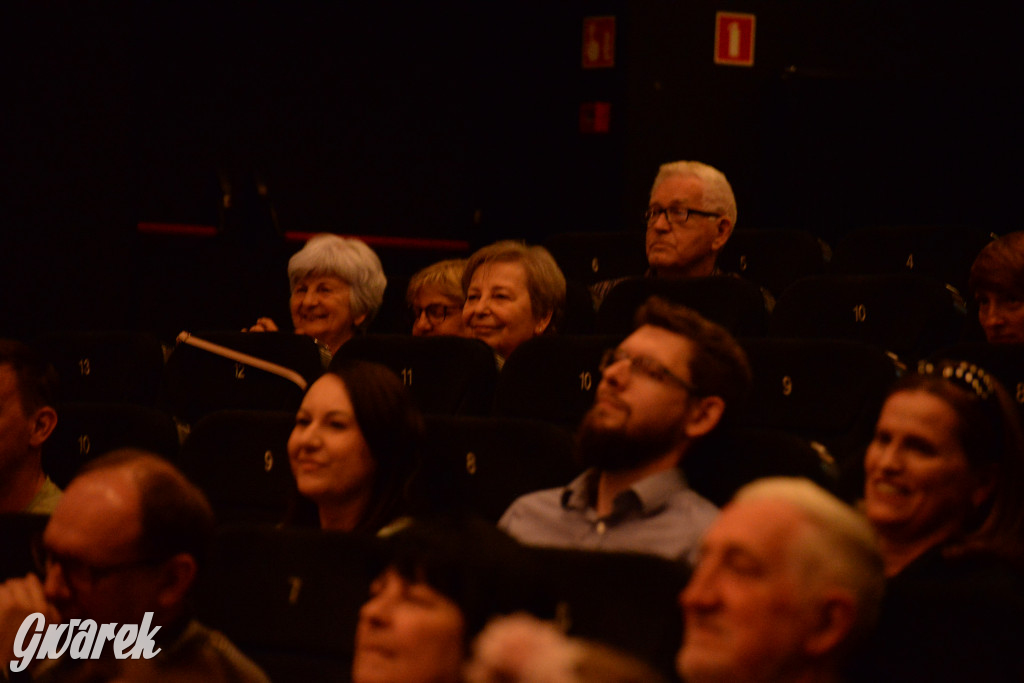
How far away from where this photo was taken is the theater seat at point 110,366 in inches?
99.4

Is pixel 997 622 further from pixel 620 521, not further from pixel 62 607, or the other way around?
pixel 62 607

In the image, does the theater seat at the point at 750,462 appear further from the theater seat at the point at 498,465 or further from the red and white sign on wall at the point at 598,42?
the red and white sign on wall at the point at 598,42

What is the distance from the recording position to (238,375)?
2367 mm

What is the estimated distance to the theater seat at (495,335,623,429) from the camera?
1888mm

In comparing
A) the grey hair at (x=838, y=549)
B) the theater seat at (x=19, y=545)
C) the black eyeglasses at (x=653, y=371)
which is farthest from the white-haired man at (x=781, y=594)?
the theater seat at (x=19, y=545)

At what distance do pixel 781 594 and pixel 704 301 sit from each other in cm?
121

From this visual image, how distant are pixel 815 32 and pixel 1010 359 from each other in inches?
93.9

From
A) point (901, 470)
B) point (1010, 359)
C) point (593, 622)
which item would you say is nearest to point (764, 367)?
point (1010, 359)

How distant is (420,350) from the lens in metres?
2.09

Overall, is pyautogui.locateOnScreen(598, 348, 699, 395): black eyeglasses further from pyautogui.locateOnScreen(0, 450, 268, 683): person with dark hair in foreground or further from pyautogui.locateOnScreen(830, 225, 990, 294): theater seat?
pyautogui.locateOnScreen(830, 225, 990, 294): theater seat

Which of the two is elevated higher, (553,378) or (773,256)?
(773,256)

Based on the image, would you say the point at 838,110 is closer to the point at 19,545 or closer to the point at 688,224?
the point at 688,224

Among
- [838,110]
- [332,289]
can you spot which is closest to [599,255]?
[332,289]

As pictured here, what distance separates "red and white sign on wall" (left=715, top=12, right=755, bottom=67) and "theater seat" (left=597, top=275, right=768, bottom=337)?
1.69m
